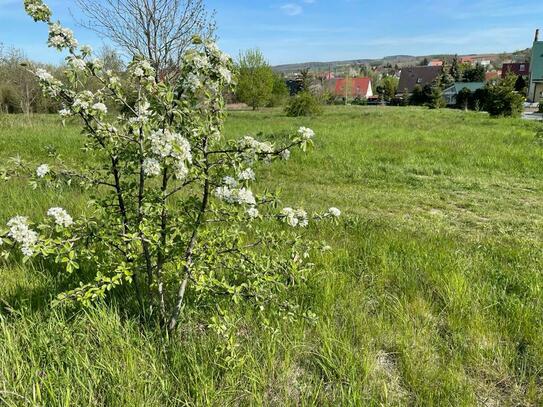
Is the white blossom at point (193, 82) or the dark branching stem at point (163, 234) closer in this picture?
the white blossom at point (193, 82)

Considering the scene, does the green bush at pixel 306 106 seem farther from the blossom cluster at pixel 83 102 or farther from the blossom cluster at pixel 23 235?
the blossom cluster at pixel 23 235

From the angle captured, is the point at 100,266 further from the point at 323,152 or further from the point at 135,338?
the point at 323,152

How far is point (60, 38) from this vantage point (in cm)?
195

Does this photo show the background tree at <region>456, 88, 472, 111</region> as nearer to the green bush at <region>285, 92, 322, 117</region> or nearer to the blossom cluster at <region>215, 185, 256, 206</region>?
the green bush at <region>285, 92, 322, 117</region>

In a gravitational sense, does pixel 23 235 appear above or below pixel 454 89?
below

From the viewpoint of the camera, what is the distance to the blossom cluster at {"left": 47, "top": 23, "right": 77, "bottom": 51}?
194 centimetres

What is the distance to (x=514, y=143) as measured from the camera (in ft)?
38.7

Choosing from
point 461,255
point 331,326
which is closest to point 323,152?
point 461,255

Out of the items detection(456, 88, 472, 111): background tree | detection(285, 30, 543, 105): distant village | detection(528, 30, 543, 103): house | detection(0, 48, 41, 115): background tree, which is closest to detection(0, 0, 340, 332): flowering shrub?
detection(0, 48, 41, 115): background tree

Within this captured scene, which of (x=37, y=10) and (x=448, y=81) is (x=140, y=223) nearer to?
(x=37, y=10)

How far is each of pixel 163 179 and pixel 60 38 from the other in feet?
2.80

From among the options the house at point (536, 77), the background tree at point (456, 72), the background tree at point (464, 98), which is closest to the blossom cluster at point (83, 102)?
the background tree at point (464, 98)

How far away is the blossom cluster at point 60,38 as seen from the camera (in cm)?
194

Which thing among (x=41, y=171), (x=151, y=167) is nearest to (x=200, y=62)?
(x=151, y=167)
